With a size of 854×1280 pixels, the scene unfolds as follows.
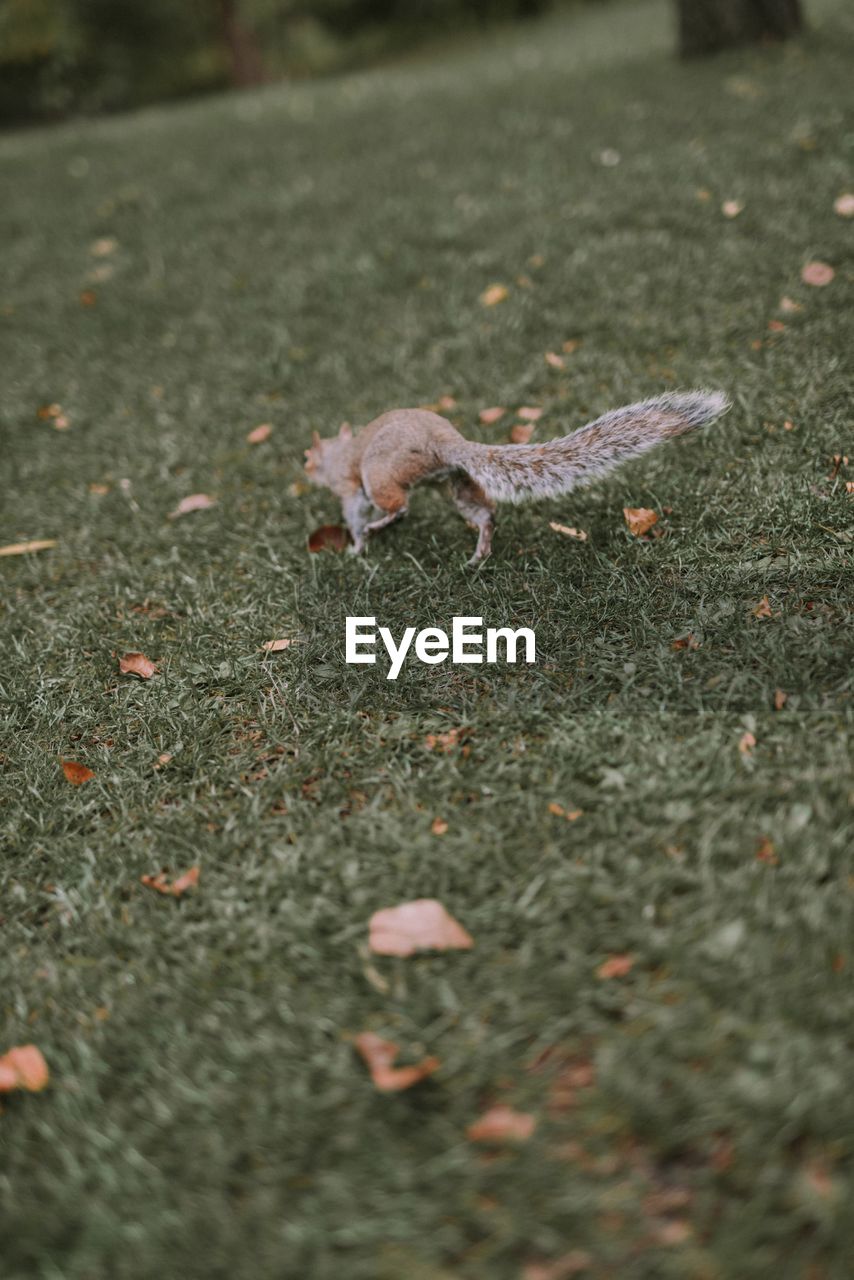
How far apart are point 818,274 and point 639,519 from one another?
84.6 inches

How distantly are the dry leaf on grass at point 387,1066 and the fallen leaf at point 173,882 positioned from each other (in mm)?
607

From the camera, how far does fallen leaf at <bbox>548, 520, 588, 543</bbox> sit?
3.14 metres

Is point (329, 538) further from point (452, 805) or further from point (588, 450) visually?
point (452, 805)

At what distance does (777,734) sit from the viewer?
2221mm

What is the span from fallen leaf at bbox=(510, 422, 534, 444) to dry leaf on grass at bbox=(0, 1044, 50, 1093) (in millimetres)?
2711

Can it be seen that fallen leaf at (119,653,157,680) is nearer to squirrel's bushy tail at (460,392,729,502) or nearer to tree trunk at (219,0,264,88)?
squirrel's bushy tail at (460,392,729,502)

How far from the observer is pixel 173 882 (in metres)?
2.19

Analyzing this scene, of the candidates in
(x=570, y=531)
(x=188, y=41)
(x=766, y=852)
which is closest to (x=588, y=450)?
(x=570, y=531)

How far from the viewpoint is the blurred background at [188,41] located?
53.4 ft

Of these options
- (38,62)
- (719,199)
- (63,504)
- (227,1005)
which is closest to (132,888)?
(227,1005)

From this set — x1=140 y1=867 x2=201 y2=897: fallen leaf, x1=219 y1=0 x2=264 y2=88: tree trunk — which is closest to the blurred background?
x1=219 y1=0 x2=264 y2=88: tree trunk

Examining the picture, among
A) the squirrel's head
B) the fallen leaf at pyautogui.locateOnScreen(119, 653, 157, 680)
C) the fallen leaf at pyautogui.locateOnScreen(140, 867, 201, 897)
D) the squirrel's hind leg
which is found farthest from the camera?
the squirrel's head

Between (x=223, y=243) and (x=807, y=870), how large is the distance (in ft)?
20.3

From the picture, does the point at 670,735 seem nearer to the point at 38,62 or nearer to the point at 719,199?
the point at 719,199
